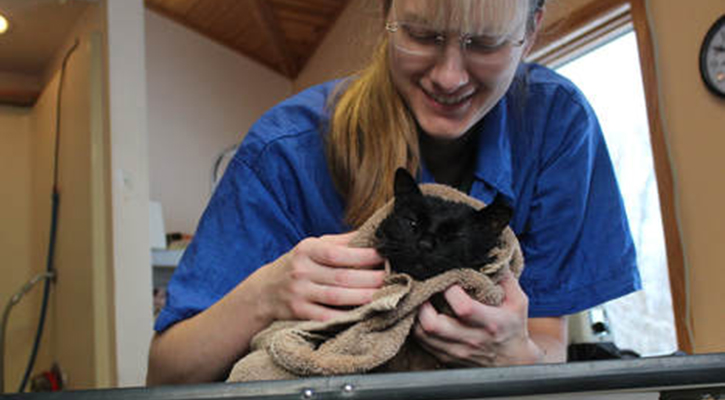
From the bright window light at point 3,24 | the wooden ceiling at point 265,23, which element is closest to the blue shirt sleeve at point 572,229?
the bright window light at point 3,24

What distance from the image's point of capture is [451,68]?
884 millimetres

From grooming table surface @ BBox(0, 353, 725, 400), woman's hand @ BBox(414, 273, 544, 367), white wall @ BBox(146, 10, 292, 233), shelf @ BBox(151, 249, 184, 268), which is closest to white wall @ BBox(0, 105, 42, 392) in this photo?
shelf @ BBox(151, 249, 184, 268)

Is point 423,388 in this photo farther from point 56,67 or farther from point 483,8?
point 56,67

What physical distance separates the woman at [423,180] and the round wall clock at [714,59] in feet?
2.44

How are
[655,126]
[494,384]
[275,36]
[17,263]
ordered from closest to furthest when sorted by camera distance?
[494,384] → [655,126] → [17,263] → [275,36]

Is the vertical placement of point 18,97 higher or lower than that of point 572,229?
higher

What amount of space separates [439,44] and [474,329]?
0.40 metres

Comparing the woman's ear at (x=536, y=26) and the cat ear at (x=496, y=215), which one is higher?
the woman's ear at (x=536, y=26)

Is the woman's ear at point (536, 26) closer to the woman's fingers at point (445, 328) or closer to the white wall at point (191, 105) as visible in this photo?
the woman's fingers at point (445, 328)

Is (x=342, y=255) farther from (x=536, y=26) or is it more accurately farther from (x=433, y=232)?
(x=536, y=26)

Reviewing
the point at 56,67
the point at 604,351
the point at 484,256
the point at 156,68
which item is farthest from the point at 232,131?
the point at 484,256

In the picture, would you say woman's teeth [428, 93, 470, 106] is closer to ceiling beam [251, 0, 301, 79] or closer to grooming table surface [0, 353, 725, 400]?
grooming table surface [0, 353, 725, 400]

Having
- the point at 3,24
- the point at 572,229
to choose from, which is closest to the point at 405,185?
the point at 572,229

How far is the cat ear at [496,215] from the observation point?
30.8 inches
